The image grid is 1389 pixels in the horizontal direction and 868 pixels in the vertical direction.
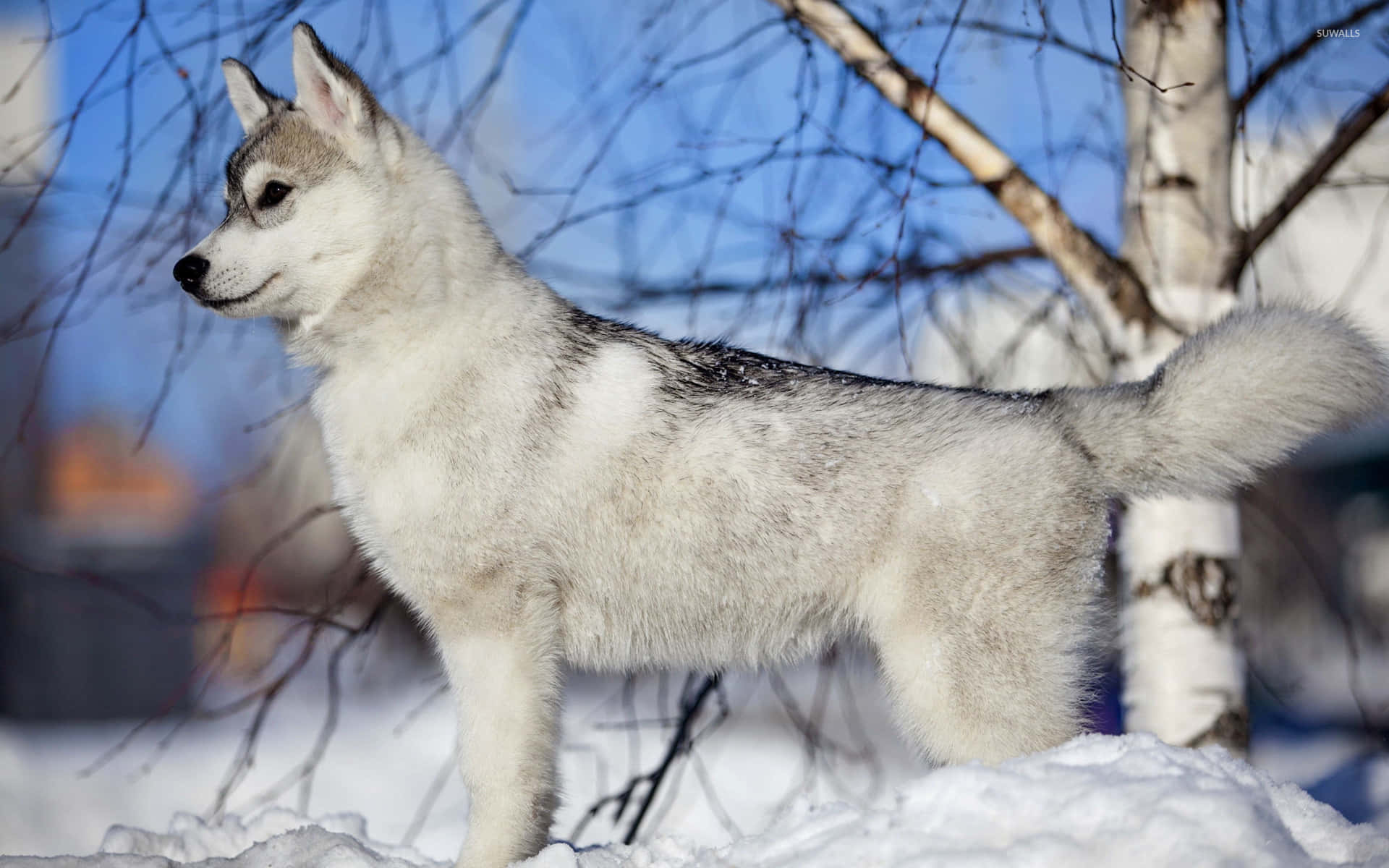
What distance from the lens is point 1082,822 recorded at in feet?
7.09

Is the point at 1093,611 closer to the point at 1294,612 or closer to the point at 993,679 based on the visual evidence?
the point at 993,679

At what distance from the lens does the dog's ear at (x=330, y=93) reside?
3152mm

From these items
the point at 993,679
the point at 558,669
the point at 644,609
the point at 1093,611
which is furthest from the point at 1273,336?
the point at 558,669

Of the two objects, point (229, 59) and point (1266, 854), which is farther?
point (229, 59)

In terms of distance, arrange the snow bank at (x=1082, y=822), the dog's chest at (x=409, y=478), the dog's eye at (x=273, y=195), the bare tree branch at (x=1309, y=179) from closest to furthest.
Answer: the snow bank at (x=1082, y=822), the dog's chest at (x=409, y=478), the dog's eye at (x=273, y=195), the bare tree branch at (x=1309, y=179)

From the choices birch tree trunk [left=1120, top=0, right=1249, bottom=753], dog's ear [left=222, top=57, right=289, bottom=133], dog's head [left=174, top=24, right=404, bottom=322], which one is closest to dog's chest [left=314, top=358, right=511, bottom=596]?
dog's head [left=174, top=24, right=404, bottom=322]

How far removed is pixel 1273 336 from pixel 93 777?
1128cm

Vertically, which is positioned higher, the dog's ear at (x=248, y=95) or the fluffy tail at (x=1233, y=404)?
the dog's ear at (x=248, y=95)

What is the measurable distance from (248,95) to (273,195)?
0.64 m

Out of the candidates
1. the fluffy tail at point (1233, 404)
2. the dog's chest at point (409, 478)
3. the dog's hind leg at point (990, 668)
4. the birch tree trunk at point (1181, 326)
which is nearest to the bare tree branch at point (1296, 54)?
the birch tree trunk at point (1181, 326)

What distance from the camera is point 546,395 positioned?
122 inches

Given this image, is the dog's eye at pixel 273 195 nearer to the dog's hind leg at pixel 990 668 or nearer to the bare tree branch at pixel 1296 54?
the dog's hind leg at pixel 990 668

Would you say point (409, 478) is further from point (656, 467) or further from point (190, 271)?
point (190, 271)

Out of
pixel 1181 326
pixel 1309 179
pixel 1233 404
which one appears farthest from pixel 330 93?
pixel 1309 179
